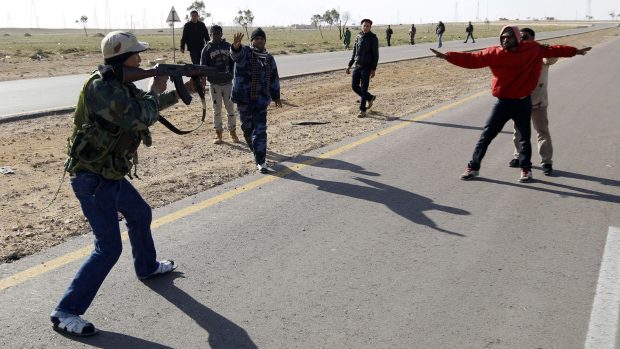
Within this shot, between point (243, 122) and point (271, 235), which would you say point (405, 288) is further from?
point (243, 122)

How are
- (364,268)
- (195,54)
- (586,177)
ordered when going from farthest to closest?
→ (195,54), (586,177), (364,268)

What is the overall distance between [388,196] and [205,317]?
10.7 ft

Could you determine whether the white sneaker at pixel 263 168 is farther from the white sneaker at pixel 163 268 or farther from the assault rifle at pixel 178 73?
the assault rifle at pixel 178 73

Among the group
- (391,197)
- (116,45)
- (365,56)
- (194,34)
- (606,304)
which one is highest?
(194,34)

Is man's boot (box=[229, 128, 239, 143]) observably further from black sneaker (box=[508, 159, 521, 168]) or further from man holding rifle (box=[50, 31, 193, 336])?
man holding rifle (box=[50, 31, 193, 336])

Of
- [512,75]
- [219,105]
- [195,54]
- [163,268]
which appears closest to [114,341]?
[163,268]

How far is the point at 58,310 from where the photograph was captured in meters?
3.80

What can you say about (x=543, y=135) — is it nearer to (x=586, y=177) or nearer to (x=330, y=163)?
(x=586, y=177)

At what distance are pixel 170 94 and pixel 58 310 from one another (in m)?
1.54

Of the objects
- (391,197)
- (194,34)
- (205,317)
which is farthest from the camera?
(194,34)

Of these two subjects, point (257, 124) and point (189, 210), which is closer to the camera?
point (189, 210)

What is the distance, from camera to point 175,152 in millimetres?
9281

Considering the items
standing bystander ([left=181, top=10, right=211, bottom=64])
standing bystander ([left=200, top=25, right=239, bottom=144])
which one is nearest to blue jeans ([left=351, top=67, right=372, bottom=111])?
standing bystander ([left=200, top=25, right=239, bottom=144])

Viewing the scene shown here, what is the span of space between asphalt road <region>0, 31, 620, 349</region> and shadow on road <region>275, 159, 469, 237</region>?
0.9 inches
